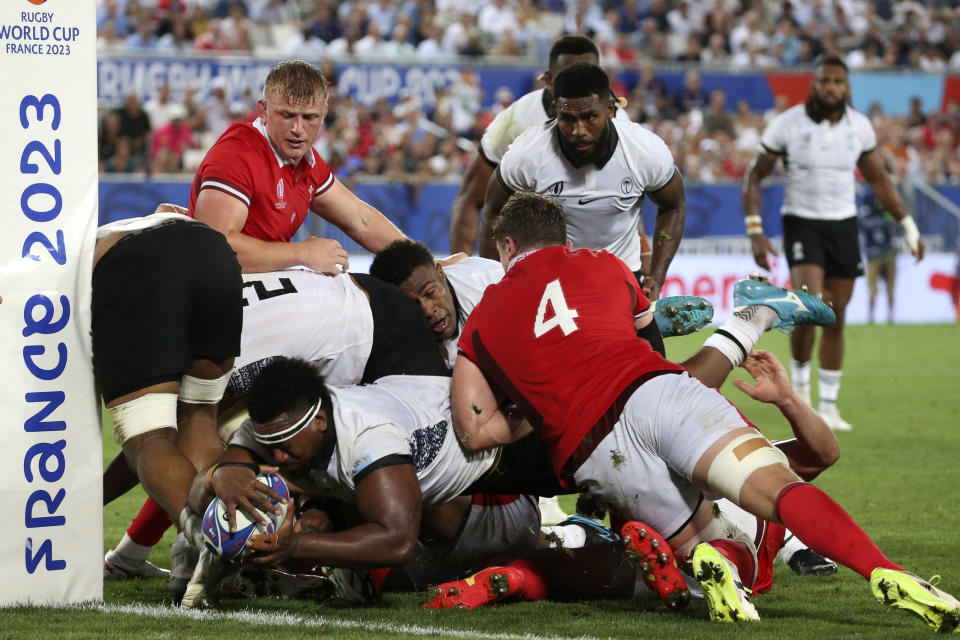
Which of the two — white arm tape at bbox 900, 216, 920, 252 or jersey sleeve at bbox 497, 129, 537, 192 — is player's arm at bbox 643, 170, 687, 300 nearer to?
jersey sleeve at bbox 497, 129, 537, 192

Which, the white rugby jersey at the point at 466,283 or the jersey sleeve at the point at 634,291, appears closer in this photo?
the jersey sleeve at the point at 634,291

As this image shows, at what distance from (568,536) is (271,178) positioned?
6.98ft

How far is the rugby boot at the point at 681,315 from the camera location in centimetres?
669

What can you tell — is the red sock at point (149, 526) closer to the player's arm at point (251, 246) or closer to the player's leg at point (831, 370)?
the player's arm at point (251, 246)

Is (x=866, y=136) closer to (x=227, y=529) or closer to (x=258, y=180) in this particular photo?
(x=258, y=180)

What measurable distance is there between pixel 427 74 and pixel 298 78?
16345mm

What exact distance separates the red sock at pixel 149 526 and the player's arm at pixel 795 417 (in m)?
2.50

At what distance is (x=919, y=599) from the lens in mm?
4238

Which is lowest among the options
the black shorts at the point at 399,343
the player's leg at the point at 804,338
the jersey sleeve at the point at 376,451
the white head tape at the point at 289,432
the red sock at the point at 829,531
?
the player's leg at the point at 804,338

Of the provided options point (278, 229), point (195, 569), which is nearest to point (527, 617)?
point (195, 569)

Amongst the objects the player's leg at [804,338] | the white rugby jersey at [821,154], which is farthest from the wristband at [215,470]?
the white rugby jersey at [821,154]

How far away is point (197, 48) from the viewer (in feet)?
69.9

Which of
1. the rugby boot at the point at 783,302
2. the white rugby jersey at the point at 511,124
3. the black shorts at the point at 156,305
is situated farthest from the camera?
the white rugby jersey at the point at 511,124

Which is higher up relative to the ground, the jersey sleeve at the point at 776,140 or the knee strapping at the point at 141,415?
the jersey sleeve at the point at 776,140
